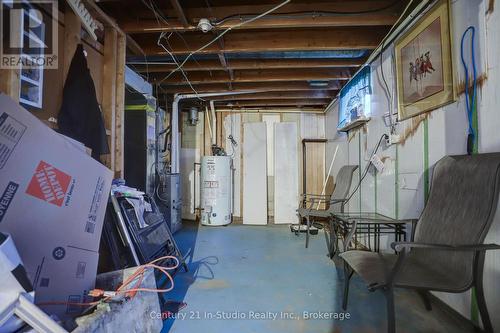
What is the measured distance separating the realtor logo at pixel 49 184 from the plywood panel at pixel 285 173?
3666 mm

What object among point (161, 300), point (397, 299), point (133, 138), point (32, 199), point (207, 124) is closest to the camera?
point (32, 199)

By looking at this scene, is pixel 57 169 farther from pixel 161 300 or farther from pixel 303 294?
pixel 303 294

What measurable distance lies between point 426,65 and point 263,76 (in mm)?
1893

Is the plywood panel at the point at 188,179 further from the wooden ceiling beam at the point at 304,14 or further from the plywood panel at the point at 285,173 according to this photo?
the wooden ceiling beam at the point at 304,14

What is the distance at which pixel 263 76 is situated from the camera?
Answer: 3.25 meters

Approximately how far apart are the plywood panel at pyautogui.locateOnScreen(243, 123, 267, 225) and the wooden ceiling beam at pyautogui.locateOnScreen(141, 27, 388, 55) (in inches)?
86.3

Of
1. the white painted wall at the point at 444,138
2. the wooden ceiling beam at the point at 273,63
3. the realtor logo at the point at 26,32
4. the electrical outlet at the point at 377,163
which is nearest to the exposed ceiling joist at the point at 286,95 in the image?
the wooden ceiling beam at the point at 273,63

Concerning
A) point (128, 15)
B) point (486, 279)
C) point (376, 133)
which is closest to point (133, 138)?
point (128, 15)

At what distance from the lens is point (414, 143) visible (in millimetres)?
1989

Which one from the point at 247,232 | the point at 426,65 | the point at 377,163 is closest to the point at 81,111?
the point at 426,65

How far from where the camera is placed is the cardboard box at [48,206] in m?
0.93

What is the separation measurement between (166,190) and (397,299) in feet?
9.84

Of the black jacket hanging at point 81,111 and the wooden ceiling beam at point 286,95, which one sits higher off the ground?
the wooden ceiling beam at point 286,95

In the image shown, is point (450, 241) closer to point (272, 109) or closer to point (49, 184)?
point (49, 184)
